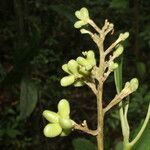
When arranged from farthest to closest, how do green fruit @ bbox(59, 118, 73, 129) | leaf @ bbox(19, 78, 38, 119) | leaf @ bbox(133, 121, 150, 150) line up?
leaf @ bbox(19, 78, 38, 119)
leaf @ bbox(133, 121, 150, 150)
green fruit @ bbox(59, 118, 73, 129)

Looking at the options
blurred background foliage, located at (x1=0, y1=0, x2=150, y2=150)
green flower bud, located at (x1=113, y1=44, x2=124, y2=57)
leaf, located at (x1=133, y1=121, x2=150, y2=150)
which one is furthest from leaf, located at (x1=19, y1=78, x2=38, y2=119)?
green flower bud, located at (x1=113, y1=44, x2=124, y2=57)

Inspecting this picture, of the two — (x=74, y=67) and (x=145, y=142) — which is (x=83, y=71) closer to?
(x=74, y=67)

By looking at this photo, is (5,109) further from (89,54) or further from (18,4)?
(89,54)

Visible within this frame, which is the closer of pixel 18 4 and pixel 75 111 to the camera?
pixel 18 4

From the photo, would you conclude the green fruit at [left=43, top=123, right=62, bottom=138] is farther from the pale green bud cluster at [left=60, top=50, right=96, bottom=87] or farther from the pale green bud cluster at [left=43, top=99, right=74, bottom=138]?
the pale green bud cluster at [left=60, top=50, right=96, bottom=87]

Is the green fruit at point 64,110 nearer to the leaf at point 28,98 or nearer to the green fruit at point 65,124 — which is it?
the green fruit at point 65,124

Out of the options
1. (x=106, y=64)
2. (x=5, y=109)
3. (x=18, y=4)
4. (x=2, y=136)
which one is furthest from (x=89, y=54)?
(x=5, y=109)
